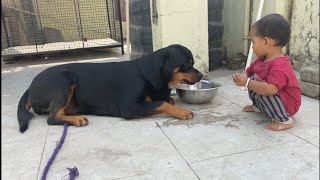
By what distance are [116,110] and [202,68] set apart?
1453mm

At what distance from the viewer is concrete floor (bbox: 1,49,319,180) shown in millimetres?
1940

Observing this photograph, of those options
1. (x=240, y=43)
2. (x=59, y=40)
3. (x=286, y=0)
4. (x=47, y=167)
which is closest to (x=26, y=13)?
(x=59, y=40)

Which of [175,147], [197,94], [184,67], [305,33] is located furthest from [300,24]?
[175,147]

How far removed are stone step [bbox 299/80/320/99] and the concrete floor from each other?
0.07 metres

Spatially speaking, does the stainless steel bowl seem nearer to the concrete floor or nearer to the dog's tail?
the concrete floor

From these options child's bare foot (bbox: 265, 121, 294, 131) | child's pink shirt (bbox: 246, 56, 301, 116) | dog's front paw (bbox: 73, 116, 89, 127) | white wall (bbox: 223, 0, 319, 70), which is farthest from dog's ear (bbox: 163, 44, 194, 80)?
white wall (bbox: 223, 0, 319, 70)

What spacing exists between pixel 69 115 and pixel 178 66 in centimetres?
109

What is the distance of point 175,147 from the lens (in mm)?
2277

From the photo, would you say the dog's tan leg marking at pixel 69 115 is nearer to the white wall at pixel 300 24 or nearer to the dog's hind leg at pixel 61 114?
the dog's hind leg at pixel 61 114

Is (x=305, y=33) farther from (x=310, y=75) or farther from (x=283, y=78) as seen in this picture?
(x=283, y=78)

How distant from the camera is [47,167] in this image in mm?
2033

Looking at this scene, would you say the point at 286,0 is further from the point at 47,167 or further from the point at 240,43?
the point at 47,167

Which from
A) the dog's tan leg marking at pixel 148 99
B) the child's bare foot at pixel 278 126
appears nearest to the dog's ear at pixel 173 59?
the dog's tan leg marking at pixel 148 99

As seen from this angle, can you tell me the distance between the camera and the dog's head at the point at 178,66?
285 cm
